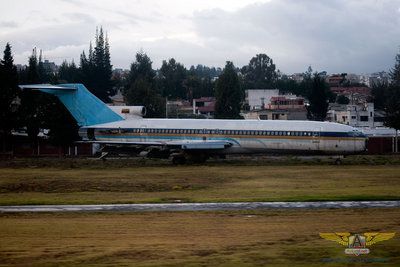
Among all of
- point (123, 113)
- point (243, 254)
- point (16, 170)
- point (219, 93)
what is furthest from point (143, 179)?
point (219, 93)

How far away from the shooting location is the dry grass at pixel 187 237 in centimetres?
1366

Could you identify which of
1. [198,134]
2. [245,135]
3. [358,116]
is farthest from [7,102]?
[358,116]

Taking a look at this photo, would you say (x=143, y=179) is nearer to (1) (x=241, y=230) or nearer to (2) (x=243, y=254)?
(1) (x=241, y=230)

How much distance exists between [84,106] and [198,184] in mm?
21148

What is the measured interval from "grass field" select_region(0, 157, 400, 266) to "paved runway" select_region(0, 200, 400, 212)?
102cm

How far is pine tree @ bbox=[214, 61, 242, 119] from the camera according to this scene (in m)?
93.5

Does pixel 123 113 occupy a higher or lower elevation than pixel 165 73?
lower

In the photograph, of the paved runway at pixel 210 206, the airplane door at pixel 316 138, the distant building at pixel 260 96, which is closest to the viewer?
the paved runway at pixel 210 206

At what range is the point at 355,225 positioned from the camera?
57.8ft

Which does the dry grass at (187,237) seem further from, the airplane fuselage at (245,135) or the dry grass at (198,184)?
the airplane fuselage at (245,135)

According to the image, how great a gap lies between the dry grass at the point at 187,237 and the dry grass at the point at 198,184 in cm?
431

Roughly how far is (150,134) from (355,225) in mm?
30032

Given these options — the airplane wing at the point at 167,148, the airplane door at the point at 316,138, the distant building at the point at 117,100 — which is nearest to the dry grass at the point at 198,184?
the airplane door at the point at 316,138

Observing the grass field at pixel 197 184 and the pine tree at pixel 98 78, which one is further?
the pine tree at pixel 98 78
